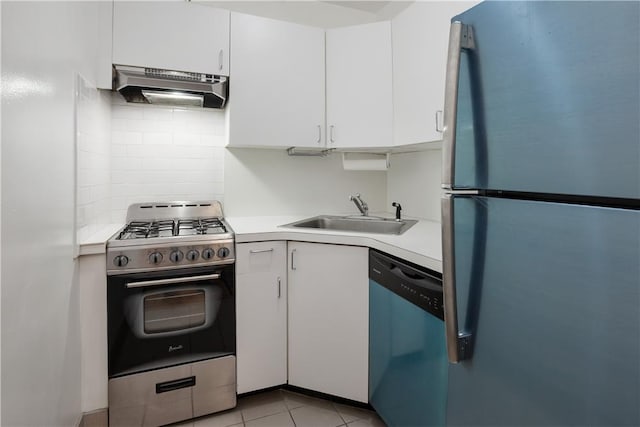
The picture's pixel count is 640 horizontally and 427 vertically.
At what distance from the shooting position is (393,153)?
257 cm

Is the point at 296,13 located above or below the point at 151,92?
above

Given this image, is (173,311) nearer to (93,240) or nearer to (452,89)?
(93,240)

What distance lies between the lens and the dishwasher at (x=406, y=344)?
1.21 meters

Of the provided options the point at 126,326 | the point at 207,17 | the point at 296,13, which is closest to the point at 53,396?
the point at 126,326

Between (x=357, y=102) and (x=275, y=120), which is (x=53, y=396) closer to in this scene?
(x=275, y=120)

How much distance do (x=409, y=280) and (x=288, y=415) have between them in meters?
1.03

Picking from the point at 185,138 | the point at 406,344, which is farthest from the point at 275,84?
the point at 406,344

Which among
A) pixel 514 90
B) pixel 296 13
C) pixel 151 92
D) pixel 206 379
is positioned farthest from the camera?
pixel 296 13

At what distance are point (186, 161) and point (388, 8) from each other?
6.10ft

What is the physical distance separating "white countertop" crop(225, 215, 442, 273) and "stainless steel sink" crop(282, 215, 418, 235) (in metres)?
0.11

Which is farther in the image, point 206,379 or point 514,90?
point 206,379

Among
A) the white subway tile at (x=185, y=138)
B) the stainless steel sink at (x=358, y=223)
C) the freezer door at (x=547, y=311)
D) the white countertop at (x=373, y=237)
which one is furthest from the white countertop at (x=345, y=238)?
the white subway tile at (x=185, y=138)

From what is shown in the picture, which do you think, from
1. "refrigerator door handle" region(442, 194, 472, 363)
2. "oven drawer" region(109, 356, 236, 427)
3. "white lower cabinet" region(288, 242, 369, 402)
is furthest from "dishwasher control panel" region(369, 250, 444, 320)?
"oven drawer" region(109, 356, 236, 427)

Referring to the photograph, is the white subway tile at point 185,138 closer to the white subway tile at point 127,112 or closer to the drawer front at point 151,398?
the white subway tile at point 127,112
